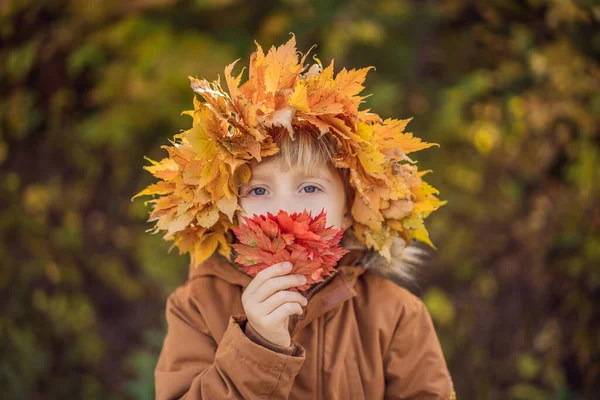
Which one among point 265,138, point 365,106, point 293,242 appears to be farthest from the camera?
point 365,106

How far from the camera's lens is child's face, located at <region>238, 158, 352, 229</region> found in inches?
79.0

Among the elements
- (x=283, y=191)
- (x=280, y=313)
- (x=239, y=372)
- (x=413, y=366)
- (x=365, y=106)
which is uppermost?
(x=365, y=106)

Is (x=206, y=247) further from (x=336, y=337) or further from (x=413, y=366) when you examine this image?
(x=413, y=366)

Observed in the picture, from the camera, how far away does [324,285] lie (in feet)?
7.19

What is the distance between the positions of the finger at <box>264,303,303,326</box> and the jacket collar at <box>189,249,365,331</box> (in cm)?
29

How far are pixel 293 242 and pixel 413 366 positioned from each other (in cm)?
66

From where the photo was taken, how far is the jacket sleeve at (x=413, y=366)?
2154 millimetres

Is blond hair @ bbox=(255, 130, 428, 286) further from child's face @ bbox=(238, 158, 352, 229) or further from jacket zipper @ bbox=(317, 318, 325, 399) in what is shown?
jacket zipper @ bbox=(317, 318, 325, 399)

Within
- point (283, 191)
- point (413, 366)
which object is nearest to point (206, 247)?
point (283, 191)

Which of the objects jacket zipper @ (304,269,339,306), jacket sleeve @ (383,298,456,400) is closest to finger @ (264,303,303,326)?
jacket zipper @ (304,269,339,306)

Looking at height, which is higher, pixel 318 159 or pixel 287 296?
pixel 318 159

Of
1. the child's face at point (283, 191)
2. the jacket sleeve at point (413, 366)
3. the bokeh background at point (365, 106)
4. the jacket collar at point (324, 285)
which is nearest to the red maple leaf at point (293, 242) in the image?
the child's face at point (283, 191)

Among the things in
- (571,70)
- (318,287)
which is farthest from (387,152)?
(571,70)

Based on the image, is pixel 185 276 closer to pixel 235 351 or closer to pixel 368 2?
pixel 368 2
